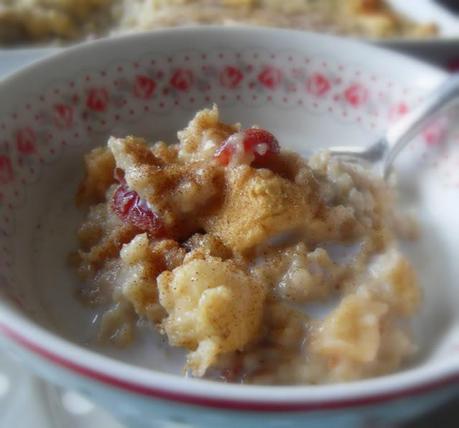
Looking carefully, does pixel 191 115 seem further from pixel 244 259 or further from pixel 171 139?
pixel 244 259

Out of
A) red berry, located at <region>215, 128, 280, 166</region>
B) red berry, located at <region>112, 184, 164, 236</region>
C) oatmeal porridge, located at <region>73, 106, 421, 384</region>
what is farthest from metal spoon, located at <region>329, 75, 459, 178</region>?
red berry, located at <region>112, 184, 164, 236</region>

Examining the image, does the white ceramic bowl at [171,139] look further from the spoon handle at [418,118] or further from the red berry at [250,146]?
the red berry at [250,146]

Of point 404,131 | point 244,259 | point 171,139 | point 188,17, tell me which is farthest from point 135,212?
point 188,17

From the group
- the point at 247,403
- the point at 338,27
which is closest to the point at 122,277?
the point at 247,403

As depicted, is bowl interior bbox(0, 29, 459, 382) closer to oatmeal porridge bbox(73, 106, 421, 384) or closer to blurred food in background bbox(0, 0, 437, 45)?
oatmeal porridge bbox(73, 106, 421, 384)

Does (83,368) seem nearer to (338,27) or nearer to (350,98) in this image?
(350,98)

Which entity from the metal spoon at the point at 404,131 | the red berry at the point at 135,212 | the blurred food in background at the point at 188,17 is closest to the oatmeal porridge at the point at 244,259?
the red berry at the point at 135,212
